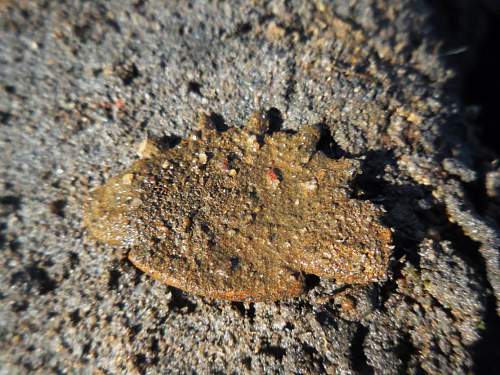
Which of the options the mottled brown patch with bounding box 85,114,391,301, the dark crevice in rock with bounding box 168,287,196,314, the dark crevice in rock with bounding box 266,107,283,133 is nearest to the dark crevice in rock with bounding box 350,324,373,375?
the mottled brown patch with bounding box 85,114,391,301

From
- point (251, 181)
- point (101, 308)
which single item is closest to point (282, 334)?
point (251, 181)

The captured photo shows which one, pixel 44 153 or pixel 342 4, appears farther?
pixel 44 153

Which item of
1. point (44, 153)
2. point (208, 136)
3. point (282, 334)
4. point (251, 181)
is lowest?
point (282, 334)

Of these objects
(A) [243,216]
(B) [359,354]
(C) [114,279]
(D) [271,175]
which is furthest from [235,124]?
(B) [359,354]

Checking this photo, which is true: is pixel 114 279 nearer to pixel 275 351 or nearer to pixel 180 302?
pixel 180 302

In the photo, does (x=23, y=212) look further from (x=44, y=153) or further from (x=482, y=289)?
(x=482, y=289)

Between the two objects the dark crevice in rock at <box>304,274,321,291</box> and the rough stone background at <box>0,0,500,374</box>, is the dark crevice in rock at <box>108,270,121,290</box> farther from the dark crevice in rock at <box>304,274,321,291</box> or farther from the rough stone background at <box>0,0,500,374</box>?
the dark crevice in rock at <box>304,274,321,291</box>

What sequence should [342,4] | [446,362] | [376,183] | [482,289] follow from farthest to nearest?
1. [376,183]
2. [482,289]
3. [446,362]
4. [342,4]
